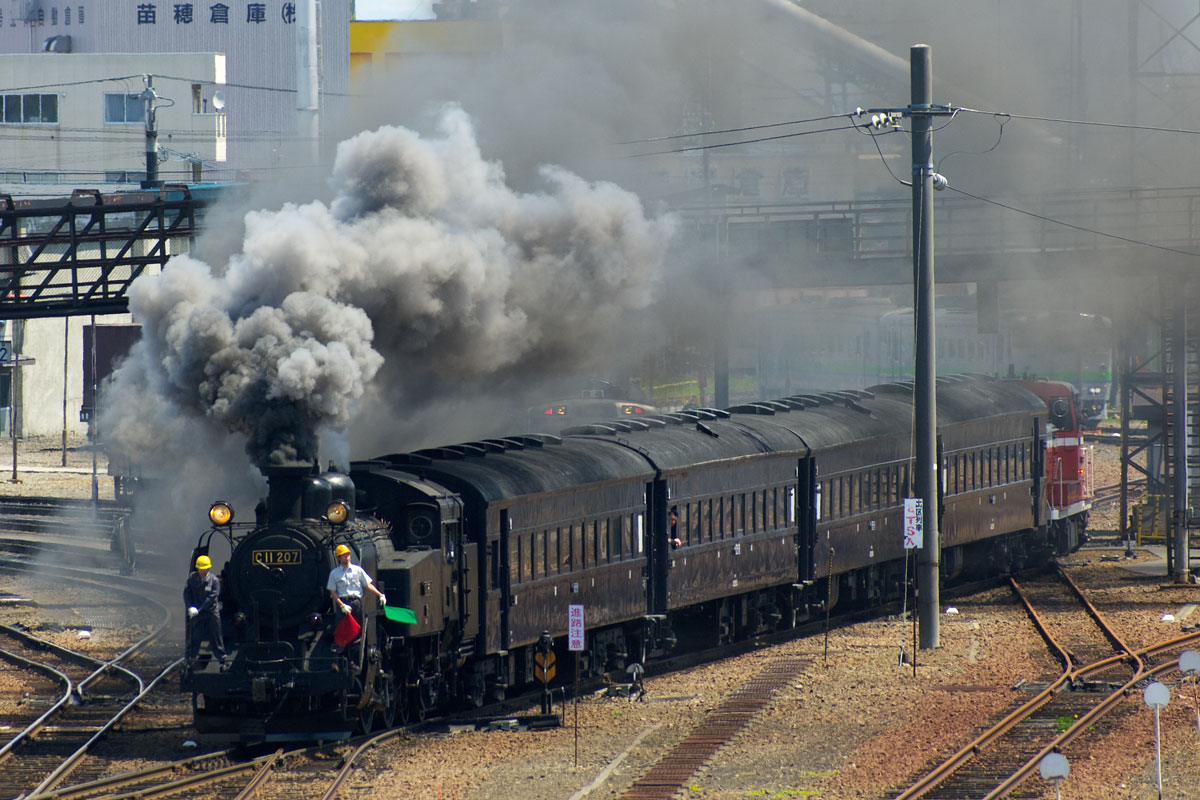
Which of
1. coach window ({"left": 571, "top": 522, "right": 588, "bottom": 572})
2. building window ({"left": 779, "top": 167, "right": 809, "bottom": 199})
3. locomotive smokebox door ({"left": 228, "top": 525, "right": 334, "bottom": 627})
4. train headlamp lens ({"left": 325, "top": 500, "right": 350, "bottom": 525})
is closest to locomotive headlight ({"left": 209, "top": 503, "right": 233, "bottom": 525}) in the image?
locomotive smokebox door ({"left": 228, "top": 525, "right": 334, "bottom": 627})

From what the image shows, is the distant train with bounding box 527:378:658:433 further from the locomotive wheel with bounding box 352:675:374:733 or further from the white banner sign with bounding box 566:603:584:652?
the locomotive wheel with bounding box 352:675:374:733

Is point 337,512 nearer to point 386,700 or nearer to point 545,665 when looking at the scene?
point 386,700

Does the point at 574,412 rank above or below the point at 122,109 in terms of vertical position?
below

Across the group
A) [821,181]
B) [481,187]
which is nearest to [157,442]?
[481,187]

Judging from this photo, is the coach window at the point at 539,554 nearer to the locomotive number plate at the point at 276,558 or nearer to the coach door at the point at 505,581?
the coach door at the point at 505,581

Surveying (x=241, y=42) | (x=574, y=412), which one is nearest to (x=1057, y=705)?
(x=574, y=412)

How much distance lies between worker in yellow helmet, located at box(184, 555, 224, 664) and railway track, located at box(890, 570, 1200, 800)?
6004mm

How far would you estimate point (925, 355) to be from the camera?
21266 millimetres

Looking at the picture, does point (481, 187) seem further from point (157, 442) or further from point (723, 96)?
point (723, 96)

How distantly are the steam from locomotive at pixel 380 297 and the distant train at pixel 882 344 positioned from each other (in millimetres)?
28376

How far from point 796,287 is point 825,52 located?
41.7ft

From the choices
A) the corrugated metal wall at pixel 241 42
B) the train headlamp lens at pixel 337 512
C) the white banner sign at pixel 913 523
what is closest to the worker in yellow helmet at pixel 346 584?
the train headlamp lens at pixel 337 512

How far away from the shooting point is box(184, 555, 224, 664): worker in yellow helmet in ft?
48.1

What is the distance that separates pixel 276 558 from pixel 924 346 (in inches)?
393
